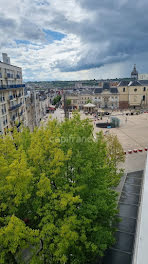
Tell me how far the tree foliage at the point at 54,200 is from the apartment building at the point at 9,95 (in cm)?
2192

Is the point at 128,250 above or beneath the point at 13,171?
beneath

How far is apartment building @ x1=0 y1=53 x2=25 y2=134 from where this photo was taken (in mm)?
34438

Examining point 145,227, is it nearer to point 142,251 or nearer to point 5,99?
point 142,251

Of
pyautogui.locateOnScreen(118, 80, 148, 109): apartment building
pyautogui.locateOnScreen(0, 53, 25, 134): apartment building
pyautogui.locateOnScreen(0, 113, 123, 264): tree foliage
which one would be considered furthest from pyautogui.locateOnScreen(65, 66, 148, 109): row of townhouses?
pyautogui.locateOnScreen(0, 113, 123, 264): tree foliage

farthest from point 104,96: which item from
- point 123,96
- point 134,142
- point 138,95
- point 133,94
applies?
point 134,142

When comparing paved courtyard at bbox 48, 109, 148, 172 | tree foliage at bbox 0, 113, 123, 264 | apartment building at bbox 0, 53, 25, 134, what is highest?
apartment building at bbox 0, 53, 25, 134

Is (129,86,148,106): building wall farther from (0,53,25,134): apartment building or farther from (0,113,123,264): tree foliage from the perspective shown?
(0,113,123,264): tree foliage

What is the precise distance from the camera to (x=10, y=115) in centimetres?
3794

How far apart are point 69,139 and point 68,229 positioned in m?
6.44

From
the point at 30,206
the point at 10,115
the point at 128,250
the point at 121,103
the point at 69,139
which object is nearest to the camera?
the point at 30,206

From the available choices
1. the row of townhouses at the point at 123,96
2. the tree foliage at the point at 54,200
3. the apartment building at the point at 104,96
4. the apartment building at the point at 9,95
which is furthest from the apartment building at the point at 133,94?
the tree foliage at the point at 54,200

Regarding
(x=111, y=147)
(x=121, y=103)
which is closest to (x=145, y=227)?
(x=111, y=147)

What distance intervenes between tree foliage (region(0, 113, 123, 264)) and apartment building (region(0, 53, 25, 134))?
2192cm

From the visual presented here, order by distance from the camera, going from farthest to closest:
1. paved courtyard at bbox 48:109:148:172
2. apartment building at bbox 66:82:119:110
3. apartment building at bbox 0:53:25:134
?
apartment building at bbox 66:82:119:110
apartment building at bbox 0:53:25:134
paved courtyard at bbox 48:109:148:172
